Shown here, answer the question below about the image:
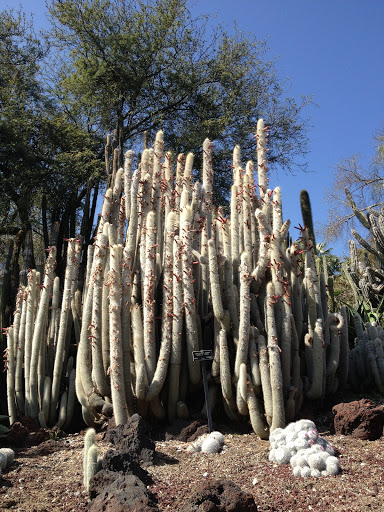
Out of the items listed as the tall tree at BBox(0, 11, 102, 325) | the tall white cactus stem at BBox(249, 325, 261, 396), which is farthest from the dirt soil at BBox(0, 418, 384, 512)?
the tall tree at BBox(0, 11, 102, 325)

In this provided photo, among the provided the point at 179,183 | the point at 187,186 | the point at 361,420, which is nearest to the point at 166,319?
the point at 187,186

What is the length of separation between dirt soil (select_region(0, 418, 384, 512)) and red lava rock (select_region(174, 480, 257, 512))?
332mm

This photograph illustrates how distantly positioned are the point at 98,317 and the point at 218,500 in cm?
267

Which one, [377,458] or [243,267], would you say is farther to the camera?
[243,267]

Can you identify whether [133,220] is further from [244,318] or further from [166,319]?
[244,318]

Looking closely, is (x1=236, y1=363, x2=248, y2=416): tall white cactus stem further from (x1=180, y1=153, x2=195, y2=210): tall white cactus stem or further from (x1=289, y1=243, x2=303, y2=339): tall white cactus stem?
(x1=180, y1=153, x2=195, y2=210): tall white cactus stem

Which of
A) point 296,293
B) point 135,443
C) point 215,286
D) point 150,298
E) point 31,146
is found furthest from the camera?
point 31,146

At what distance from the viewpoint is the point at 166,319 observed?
509 centimetres

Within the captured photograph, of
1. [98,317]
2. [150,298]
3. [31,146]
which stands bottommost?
[98,317]

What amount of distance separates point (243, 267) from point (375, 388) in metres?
2.55

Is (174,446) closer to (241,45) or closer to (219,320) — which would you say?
(219,320)

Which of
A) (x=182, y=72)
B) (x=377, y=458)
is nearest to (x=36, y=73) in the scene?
(x=182, y=72)

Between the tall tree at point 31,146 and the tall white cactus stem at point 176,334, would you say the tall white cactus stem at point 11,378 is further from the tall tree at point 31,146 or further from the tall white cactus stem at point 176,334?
the tall tree at point 31,146

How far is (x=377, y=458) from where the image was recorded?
158 inches
